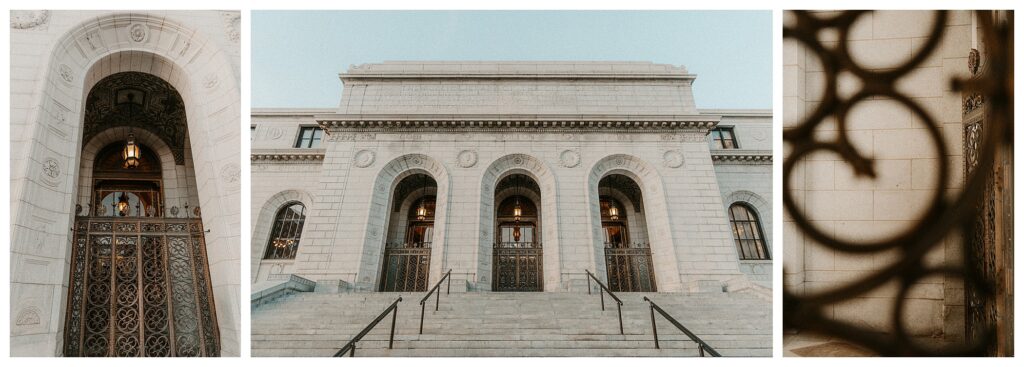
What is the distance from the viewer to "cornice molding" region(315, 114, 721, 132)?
1314 centimetres

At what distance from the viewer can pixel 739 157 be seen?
15.6 meters

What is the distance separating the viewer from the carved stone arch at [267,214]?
14.1 meters

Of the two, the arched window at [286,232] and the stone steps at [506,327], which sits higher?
the arched window at [286,232]

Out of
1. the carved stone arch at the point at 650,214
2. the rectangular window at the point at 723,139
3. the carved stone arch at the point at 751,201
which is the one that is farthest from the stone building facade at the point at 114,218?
the rectangular window at the point at 723,139

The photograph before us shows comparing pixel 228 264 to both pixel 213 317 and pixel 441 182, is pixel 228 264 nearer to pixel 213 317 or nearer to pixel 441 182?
pixel 213 317

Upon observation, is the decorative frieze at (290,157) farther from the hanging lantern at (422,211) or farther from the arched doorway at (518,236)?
the arched doorway at (518,236)

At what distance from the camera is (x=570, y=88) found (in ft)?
46.2

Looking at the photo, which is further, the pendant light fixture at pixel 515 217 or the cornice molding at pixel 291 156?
the cornice molding at pixel 291 156

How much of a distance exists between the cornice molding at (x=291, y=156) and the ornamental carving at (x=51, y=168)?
370 inches

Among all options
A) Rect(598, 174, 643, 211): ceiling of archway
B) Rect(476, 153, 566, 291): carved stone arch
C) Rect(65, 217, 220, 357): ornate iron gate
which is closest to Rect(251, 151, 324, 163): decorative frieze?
Rect(476, 153, 566, 291): carved stone arch

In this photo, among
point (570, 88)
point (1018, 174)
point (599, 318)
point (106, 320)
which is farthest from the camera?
→ point (570, 88)

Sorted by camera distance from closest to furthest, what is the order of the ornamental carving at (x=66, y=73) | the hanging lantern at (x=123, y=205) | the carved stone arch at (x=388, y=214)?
the ornamental carving at (x=66, y=73) → the hanging lantern at (x=123, y=205) → the carved stone arch at (x=388, y=214)
